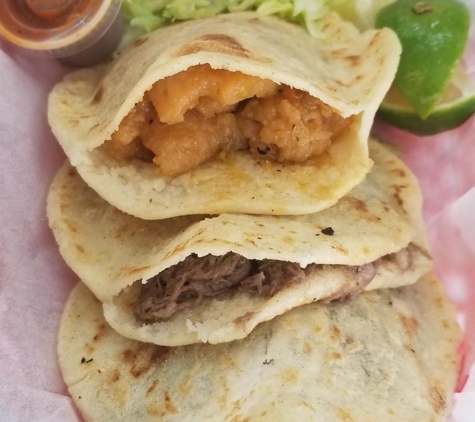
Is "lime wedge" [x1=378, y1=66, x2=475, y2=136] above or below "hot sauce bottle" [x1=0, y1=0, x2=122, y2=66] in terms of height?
below

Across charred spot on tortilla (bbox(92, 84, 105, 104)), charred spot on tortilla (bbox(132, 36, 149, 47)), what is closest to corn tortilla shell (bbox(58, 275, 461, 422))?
A: charred spot on tortilla (bbox(92, 84, 105, 104))

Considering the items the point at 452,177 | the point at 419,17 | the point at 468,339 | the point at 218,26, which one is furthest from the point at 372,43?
the point at 468,339

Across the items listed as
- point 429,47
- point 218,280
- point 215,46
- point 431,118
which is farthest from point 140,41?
point 431,118

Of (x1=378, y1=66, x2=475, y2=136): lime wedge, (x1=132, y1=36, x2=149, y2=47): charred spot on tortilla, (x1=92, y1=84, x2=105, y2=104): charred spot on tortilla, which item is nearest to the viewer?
(x1=92, y1=84, x2=105, y2=104): charred spot on tortilla

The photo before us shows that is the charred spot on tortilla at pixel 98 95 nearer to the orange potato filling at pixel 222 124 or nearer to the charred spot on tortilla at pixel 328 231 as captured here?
the orange potato filling at pixel 222 124

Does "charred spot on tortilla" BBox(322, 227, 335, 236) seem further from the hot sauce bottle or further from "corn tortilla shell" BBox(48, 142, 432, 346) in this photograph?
the hot sauce bottle

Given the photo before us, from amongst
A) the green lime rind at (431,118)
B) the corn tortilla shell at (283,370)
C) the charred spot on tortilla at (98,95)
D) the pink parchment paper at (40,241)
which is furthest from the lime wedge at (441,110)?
the charred spot on tortilla at (98,95)

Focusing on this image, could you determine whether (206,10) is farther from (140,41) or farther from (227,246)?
(227,246)
